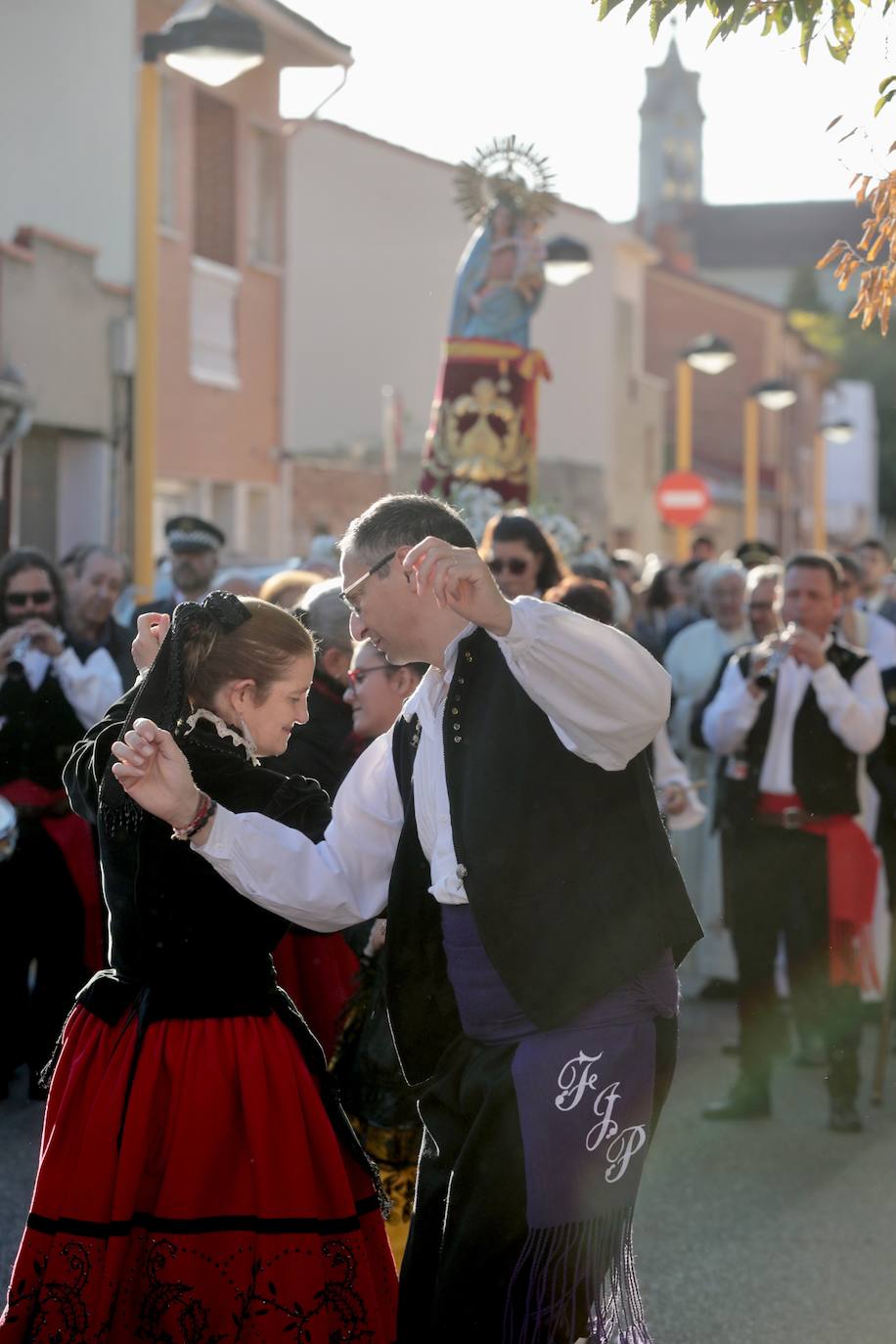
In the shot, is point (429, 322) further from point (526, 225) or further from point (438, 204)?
point (526, 225)

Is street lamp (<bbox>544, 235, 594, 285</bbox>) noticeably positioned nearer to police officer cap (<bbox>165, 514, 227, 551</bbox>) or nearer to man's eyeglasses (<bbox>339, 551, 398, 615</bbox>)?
police officer cap (<bbox>165, 514, 227, 551</bbox>)

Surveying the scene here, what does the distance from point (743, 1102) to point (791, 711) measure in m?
1.50

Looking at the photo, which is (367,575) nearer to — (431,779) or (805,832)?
(431,779)

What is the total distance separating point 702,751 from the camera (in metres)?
11.1

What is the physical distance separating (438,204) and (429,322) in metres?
1.83

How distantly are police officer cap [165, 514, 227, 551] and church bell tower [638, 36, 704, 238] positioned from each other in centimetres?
10058

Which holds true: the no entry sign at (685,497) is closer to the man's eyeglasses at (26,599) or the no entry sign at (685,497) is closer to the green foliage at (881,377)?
the man's eyeglasses at (26,599)

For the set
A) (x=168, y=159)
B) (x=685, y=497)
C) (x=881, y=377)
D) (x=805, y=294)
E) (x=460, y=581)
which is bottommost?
(x=460, y=581)

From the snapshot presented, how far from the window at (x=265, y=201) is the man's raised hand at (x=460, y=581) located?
19.7 metres

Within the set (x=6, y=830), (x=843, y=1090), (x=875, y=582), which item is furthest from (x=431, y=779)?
(x=875, y=582)

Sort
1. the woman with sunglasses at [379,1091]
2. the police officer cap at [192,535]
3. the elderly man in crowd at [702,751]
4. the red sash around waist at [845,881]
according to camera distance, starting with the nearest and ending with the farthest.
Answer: the woman with sunglasses at [379,1091] < the red sash around waist at [845,881] < the elderly man in crowd at [702,751] < the police officer cap at [192,535]

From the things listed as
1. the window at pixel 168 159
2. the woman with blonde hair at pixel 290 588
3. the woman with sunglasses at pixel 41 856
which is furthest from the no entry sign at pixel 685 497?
the woman with blonde hair at pixel 290 588

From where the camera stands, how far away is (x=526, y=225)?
12.8 m

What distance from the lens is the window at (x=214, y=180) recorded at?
2148cm
